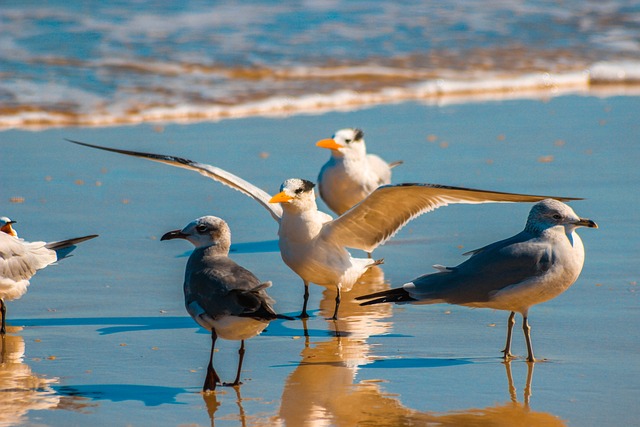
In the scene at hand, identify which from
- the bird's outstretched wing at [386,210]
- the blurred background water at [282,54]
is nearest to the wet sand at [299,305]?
the bird's outstretched wing at [386,210]

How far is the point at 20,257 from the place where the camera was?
6.05m

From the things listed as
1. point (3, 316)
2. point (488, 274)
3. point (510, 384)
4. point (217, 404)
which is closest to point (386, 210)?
point (488, 274)

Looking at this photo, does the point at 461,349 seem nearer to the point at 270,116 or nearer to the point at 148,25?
the point at 270,116

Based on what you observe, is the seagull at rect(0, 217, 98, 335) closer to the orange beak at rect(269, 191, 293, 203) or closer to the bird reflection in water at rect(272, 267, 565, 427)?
the orange beak at rect(269, 191, 293, 203)

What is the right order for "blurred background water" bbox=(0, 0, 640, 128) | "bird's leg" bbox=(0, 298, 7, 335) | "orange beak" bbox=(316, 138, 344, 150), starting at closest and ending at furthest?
"bird's leg" bbox=(0, 298, 7, 335), "orange beak" bbox=(316, 138, 344, 150), "blurred background water" bbox=(0, 0, 640, 128)

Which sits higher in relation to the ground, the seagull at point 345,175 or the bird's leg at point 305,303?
the seagull at point 345,175

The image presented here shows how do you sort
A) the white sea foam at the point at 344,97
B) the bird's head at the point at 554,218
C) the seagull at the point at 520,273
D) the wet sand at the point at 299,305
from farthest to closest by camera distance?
the white sea foam at the point at 344,97 → the bird's head at the point at 554,218 → the seagull at the point at 520,273 → the wet sand at the point at 299,305

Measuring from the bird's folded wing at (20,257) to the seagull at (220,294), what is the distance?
1197mm

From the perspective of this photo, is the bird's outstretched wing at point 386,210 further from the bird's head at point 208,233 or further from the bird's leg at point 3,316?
the bird's leg at point 3,316

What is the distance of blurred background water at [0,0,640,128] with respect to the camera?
12.8m

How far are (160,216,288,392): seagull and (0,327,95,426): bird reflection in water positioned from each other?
0.61 metres

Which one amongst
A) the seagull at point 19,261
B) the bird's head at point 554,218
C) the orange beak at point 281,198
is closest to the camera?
the bird's head at point 554,218

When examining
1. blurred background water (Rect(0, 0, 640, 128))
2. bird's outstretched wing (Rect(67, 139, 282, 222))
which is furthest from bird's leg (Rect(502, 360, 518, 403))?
blurred background water (Rect(0, 0, 640, 128))

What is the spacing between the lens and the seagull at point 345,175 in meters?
7.91
